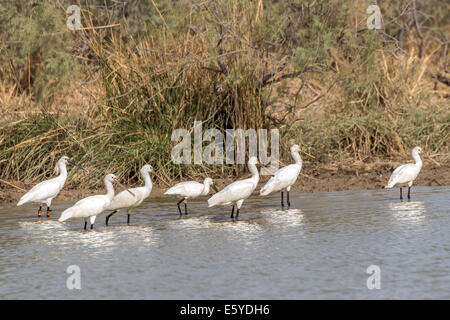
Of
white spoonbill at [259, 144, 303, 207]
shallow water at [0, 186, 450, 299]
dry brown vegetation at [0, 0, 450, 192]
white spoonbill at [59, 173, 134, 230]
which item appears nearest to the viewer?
shallow water at [0, 186, 450, 299]

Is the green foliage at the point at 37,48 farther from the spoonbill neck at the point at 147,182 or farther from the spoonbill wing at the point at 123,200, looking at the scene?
the spoonbill wing at the point at 123,200

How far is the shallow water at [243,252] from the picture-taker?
7.61 meters

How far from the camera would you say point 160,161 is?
48.3ft

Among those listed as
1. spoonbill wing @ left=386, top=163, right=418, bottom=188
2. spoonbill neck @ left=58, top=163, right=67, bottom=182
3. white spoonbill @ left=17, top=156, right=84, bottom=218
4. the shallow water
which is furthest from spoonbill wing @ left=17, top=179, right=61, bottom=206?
spoonbill wing @ left=386, top=163, right=418, bottom=188

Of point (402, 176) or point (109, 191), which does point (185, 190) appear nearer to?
point (109, 191)

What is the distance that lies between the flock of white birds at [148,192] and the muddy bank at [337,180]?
984 millimetres

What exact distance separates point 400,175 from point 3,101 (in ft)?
29.2

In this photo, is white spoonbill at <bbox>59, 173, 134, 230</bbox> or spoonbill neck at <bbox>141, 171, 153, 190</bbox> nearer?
white spoonbill at <bbox>59, 173, 134, 230</bbox>

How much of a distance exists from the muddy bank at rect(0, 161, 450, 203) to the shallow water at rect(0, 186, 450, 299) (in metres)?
1.26

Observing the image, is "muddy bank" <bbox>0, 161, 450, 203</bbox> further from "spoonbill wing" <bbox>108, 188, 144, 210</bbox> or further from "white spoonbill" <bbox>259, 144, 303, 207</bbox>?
"spoonbill wing" <bbox>108, 188, 144, 210</bbox>

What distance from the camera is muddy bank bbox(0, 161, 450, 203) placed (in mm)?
14516

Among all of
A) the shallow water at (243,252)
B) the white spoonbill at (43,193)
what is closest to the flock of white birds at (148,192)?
the white spoonbill at (43,193)

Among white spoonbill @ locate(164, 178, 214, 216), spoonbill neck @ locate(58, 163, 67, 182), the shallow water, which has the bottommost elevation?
the shallow water

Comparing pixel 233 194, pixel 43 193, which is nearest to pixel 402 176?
pixel 233 194
